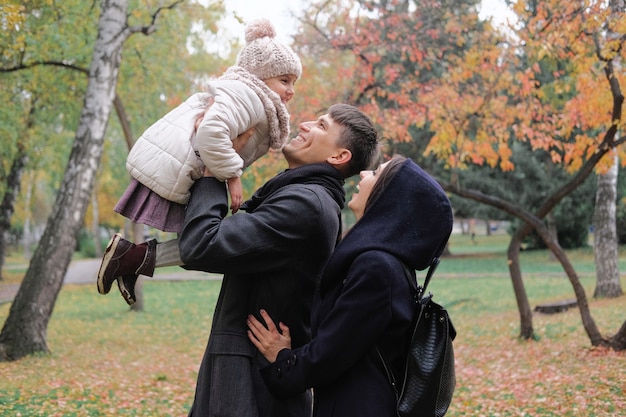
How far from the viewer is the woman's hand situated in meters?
2.28

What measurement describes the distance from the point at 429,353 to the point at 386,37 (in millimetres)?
16007

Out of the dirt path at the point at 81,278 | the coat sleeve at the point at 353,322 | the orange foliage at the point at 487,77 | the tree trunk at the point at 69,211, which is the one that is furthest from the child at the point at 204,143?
the dirt path at the point at 81,278

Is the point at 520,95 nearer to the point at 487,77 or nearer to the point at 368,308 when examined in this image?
the point at 487,77

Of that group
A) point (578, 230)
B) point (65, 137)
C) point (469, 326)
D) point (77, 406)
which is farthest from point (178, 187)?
point (578, 230)

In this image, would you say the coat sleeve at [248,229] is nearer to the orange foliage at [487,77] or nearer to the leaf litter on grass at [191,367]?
the leaf litter on grass at [191,367]

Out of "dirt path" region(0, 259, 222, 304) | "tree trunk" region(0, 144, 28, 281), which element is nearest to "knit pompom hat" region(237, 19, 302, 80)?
"dirt path" region(0, 259, 222, 304)

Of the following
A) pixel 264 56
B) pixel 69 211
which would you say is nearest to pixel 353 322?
pixel 264 56

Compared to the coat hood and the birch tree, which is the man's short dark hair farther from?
the birch tree

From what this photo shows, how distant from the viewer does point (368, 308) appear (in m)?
2.13

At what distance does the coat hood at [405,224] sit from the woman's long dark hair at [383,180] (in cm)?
2

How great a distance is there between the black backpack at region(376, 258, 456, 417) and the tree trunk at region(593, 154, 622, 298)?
47.5ft

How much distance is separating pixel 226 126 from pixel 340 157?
485mm

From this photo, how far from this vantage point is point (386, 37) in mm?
17344

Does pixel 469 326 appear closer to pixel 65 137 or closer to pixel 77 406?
pixel 77 406
